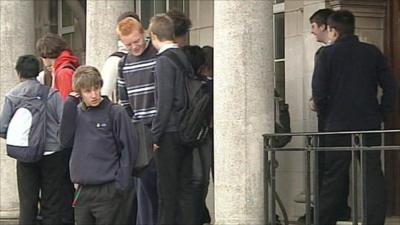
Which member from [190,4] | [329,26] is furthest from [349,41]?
[190,4]

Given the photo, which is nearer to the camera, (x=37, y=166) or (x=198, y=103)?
(x=198, y=103)

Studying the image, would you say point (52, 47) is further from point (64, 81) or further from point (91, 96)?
point (91, 96)

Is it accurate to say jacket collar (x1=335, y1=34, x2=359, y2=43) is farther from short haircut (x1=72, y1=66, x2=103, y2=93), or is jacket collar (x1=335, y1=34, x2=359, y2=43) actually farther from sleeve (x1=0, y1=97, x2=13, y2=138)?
sleeve (x1=0, y1=97, x2=13, y2=138)

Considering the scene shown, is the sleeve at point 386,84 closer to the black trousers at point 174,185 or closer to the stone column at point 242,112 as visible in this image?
the stone column at point 242,112

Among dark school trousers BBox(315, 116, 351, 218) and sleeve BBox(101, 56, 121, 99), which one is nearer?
dark school trousers BBox(315, 116, 351, 218)

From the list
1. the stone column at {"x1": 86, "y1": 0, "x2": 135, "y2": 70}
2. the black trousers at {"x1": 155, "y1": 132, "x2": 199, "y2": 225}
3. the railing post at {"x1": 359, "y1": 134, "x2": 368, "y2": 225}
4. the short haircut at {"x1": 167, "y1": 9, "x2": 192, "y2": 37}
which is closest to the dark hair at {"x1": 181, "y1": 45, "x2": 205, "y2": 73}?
the short haircut at {"x1": 167, "y1": 9, "x2": 192, "y2": 37}

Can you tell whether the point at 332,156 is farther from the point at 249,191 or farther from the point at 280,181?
the point at 280,181

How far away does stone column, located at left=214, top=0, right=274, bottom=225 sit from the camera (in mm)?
10031

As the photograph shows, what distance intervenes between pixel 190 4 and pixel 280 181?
395cm

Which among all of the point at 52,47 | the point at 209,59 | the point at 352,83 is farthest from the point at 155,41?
the point at 352,83

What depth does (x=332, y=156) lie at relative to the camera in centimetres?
941

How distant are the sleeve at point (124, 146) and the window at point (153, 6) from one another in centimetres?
697

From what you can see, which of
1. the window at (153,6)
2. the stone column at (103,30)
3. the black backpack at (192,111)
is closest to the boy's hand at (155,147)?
the black backpack at (192,111)

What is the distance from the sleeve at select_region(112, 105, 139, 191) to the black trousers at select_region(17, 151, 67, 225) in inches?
75.1
